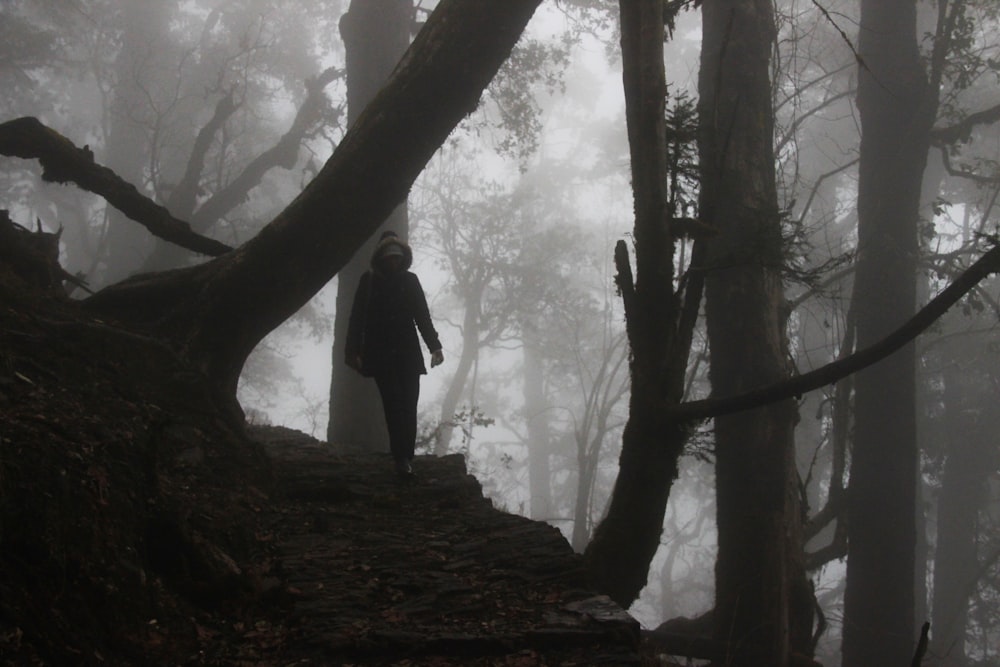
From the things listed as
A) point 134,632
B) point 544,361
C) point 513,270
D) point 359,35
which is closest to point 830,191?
point 513,270

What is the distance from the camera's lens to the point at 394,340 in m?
6.03

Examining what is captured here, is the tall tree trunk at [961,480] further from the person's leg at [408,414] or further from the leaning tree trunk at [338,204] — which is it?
the leaning tree trunk at [338,204]

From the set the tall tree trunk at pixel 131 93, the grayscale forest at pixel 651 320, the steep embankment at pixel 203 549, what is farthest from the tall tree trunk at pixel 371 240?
the tall tree trunk at pixel 131 93

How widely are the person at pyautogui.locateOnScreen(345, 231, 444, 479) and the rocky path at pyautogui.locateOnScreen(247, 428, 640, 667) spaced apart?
1.54 feet

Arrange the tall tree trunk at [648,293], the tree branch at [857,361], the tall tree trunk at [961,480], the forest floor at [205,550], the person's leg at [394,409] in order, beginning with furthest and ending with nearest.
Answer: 1. the tall tree trunk at [961,480]
2. the person's leg at [394,409]
3. the tall tree trunk at [648,293]
4. the tree branch at [857,361]
5. the forest floor at [205,550]

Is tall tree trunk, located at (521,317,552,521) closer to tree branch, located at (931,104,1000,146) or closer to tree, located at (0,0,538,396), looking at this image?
tree branch, located at (931,104,1000,146)

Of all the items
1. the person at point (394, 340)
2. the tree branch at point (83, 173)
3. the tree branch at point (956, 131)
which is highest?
the tree branch at point (956, 131)

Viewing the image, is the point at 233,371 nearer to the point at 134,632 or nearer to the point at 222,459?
the point at 222,459

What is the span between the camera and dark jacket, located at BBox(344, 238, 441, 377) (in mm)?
6016

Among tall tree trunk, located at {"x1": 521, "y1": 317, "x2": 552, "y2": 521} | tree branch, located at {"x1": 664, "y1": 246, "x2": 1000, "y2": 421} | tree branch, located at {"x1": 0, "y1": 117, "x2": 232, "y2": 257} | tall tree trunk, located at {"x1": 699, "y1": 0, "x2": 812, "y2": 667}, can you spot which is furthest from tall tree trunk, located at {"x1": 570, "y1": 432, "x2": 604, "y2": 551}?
tall tree trunk, located at {"x1": 521, "y1": 317, "x2": 552, "y2": 521}

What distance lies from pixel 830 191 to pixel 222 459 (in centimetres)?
2943

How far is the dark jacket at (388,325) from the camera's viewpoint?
237 inches

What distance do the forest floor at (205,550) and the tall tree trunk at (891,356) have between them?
5.55 metres

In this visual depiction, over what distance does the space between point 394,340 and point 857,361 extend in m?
3.50
